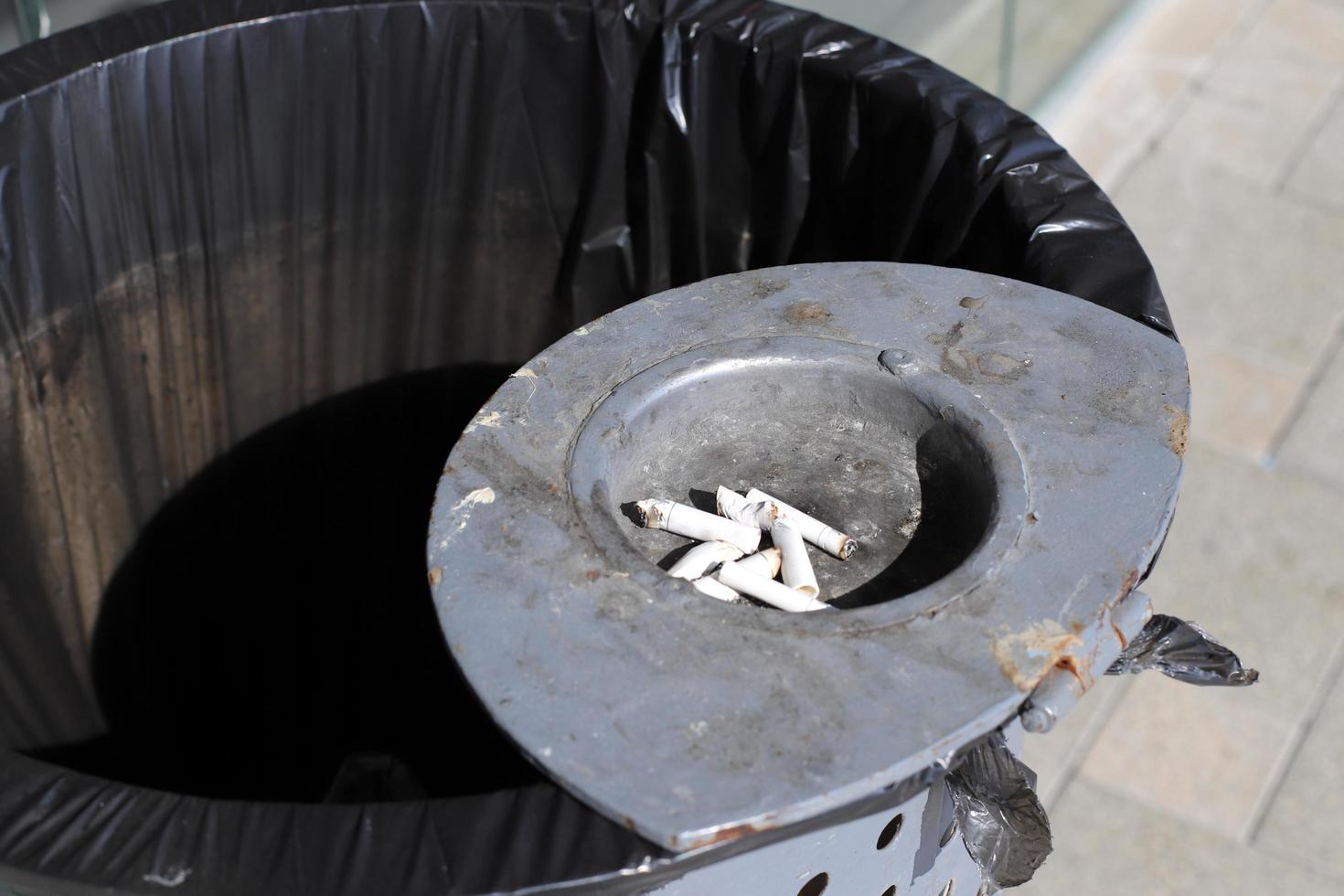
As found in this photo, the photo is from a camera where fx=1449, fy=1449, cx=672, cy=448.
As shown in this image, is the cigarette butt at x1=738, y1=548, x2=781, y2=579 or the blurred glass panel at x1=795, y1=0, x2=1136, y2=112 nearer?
the cigarette butt at x1=738, y1=548, x2=781, y2=579

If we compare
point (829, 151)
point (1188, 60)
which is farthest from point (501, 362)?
point (1188, 60)

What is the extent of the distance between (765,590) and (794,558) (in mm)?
71

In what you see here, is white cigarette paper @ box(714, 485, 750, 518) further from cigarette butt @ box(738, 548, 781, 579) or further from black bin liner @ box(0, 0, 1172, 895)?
black bin liner @ box(0, 0, 1172, 895)

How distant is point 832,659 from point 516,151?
1.18m

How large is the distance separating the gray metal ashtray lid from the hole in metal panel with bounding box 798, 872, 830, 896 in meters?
0.18

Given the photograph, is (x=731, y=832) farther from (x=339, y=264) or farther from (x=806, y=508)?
(x=339, y=264)

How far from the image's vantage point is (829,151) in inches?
81.4

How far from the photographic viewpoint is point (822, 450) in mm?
1676

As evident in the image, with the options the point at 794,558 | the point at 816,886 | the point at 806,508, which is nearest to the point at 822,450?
the point at 806,508

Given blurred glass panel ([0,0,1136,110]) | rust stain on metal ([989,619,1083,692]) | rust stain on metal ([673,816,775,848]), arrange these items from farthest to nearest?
1. blurred glass panel ([0,0,1136,110])
2. rust stain on metal ([989,619,1083,692])
3. rust stain on metal ([673,816,775,848])

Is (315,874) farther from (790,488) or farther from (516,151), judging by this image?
(516,151)

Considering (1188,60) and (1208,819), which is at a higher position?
(1188,60)

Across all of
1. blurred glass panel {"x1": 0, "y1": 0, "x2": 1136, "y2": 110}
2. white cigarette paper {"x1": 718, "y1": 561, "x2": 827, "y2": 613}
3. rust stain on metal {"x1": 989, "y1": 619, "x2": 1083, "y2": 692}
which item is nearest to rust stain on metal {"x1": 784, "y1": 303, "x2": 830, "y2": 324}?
white cigarette paper {"x1": 718, "y1": 561, "x2": 827, "y2": 613}

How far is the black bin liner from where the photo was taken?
74.9 inches
